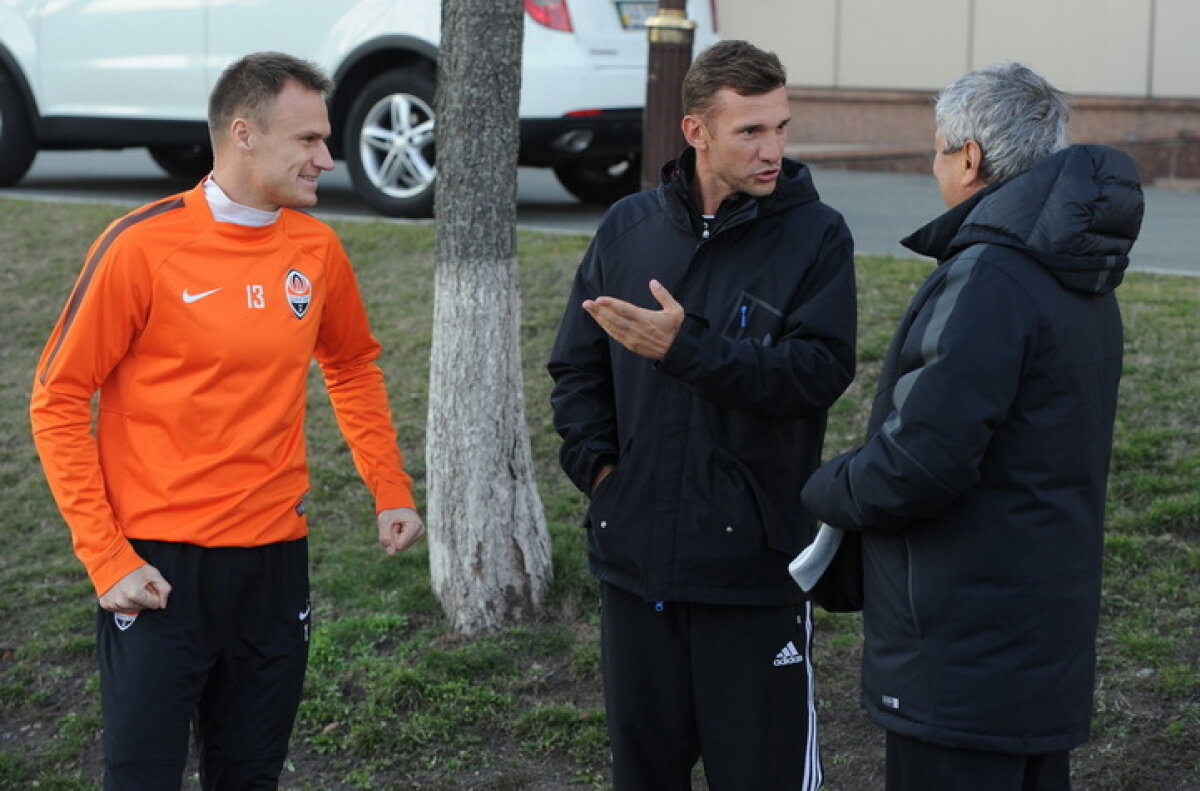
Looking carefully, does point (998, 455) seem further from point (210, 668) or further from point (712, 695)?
point (210, 668)

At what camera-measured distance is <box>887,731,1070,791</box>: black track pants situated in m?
Answer: 3.05

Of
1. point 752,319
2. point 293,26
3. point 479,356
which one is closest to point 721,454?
point 752,319

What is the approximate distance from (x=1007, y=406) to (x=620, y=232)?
1101 mm

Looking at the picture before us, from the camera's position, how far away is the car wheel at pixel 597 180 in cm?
1102

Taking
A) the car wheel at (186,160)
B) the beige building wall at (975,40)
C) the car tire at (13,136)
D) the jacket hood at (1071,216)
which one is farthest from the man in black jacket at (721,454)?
the beige building wall at (975,40)

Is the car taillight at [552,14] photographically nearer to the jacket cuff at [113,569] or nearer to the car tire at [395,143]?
the car tire at [395,143]

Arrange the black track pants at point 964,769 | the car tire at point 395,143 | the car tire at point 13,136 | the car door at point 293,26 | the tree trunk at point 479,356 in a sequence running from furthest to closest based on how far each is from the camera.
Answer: the car tire at point 13,136 < the car door at point 293,26 < the car tire at point 395,143 < the tree trunk at point 479,356 < the black track pants at point 964,769

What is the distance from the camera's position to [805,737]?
144 inches

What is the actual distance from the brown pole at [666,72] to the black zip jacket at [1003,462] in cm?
474

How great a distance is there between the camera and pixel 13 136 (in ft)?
36.0

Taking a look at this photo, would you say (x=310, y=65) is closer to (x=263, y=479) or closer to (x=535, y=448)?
(x=263, y=479)

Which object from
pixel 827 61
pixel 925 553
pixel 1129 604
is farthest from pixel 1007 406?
pixel 827 61

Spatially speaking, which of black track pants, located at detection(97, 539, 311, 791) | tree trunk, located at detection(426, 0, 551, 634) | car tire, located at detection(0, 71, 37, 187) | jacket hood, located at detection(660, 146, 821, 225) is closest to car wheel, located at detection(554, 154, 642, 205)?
car tire, located at detection(0, 71, 37, 187)

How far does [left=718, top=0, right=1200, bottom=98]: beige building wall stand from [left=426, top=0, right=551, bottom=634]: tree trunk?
9.66 metres
